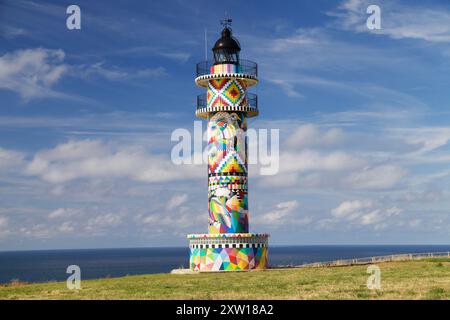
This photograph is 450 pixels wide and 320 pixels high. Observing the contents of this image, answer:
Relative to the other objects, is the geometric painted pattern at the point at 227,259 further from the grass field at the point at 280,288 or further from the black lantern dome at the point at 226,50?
the black lantern dome at the point at 226,50

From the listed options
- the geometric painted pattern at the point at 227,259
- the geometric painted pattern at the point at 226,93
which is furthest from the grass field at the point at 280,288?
the geometric painted pattern at the point at 226,93

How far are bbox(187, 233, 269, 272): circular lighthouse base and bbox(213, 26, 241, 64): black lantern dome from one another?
15806 mm

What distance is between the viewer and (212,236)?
54.7 m

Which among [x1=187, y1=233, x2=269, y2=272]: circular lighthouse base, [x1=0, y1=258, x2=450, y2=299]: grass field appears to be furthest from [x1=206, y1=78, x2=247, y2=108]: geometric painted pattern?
[x1=0, y1=258, x2=450, y2=299]: grass field

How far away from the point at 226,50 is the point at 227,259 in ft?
61.4

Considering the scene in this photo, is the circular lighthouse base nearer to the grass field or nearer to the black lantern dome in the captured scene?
the grass field

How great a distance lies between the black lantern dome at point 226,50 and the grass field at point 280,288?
841 inches

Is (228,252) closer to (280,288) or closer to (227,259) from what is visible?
(227,259)

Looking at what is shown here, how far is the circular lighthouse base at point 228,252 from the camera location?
179ft

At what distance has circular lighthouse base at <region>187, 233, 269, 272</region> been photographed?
5459cm

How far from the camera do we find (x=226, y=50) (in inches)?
2314
